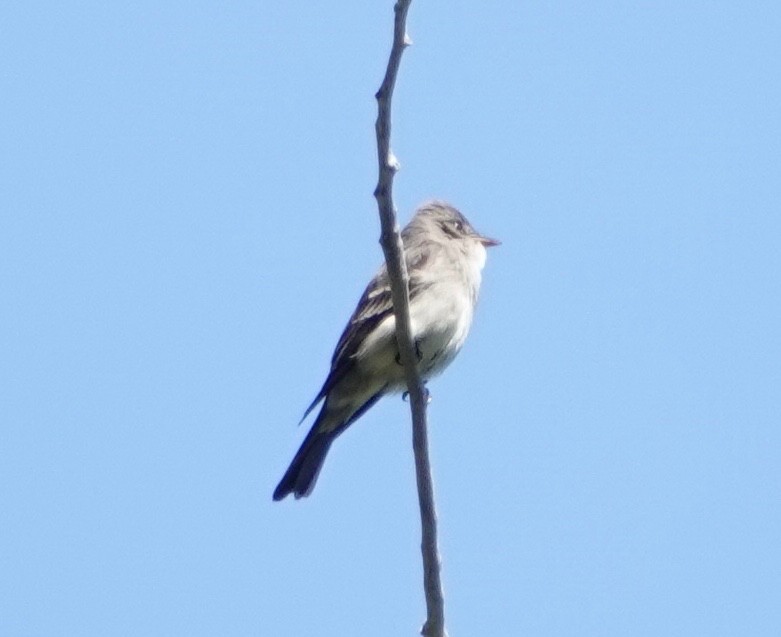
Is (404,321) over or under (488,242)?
under

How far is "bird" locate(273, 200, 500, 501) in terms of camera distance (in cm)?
818

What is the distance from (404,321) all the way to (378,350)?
2.29 metres

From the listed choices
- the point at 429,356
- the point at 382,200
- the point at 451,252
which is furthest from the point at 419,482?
the point at 451,252

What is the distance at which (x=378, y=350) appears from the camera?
8.08m

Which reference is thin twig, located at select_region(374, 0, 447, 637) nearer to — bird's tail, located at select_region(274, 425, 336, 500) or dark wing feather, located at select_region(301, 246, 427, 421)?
dark wing feather, located at select_region(301, 246, 427, 421)

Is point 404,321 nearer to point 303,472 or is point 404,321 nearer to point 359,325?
point 359,325

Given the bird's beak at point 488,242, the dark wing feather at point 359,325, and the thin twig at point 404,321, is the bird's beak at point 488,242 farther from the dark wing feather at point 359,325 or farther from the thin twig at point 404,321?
the thin twig at point 404,321

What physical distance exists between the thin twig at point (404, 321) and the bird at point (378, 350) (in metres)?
2.16

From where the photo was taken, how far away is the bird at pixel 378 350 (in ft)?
26.8

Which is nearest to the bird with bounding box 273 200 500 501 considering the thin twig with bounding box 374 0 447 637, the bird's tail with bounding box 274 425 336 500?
the bird's tail with bounding box 274 425 336 500

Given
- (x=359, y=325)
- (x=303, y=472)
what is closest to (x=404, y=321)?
(x=359, y=325)

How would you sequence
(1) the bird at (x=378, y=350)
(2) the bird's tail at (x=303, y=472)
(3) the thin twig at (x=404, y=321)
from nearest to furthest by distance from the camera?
1. (3) the thin twig at (x=404, y=321)
2. (1) the bird at (x=378, y=350)
3. (2) the bird's tail at (x=303, y=472)

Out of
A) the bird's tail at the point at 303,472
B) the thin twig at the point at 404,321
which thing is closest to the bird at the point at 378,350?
the bird's tail at the point at 303,472

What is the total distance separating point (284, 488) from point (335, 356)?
0.78m
